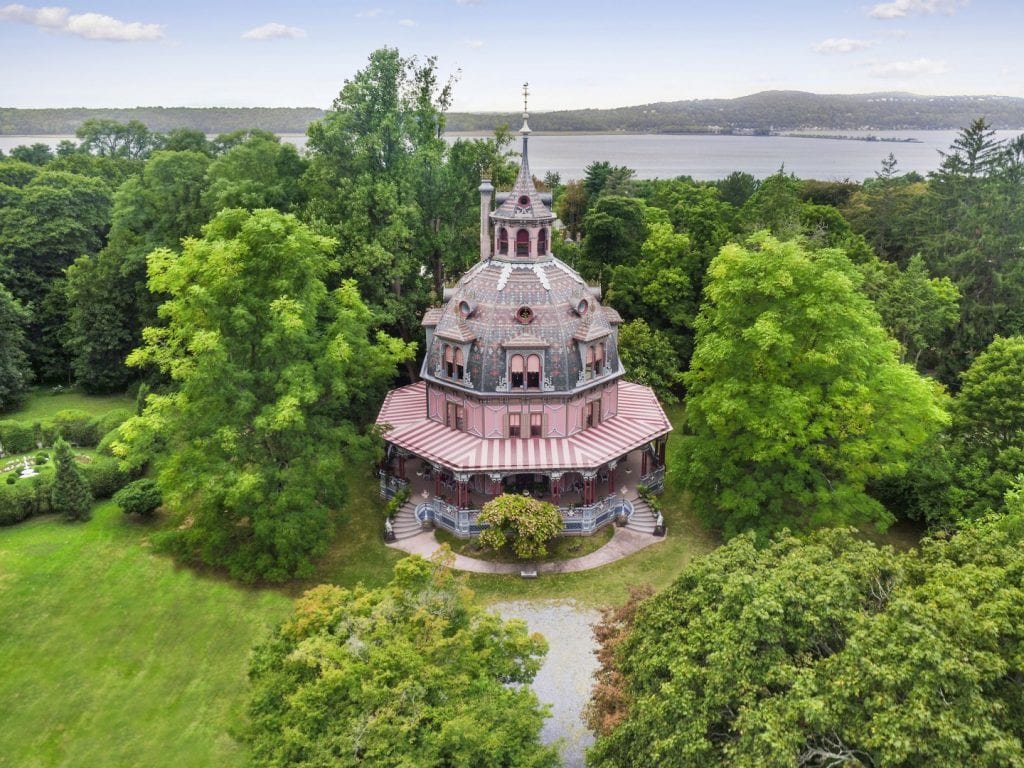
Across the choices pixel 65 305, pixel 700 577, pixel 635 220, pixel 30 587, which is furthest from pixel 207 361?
pixel 635 220

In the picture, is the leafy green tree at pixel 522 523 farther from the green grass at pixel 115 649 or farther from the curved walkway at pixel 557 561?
the green grass at pixel 115 649

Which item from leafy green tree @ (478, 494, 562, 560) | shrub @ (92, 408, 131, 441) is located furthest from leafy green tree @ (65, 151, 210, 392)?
leafy green tree @ (478, 494, 562, 560)

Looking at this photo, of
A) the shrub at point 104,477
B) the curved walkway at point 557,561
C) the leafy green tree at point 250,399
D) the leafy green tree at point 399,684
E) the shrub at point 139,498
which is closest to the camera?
the leafy green tree at point 399,684

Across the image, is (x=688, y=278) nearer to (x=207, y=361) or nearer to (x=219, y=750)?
(x=207, y=361)

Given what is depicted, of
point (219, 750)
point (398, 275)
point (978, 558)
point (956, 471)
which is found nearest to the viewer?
point (978, 558)

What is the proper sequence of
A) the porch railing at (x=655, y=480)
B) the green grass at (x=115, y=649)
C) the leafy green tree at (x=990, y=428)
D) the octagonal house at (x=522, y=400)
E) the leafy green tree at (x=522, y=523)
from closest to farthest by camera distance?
the green grass at (x=115, y=649), the leafy green tree at (x=990, y=428), the leafy green tree at (x=522, y=523), the octagonal house at (x=522, y=400), the porch railing at (x=655, y=480)

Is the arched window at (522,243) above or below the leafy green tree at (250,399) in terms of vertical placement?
above

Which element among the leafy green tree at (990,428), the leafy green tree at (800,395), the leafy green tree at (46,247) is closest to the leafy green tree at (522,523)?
the leafy green tree at (800,395)
